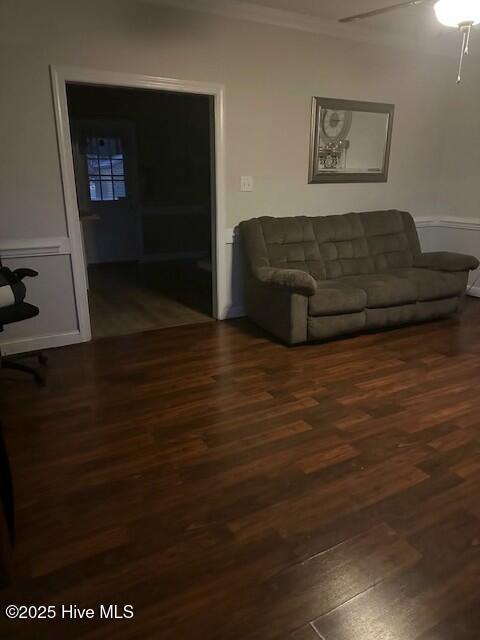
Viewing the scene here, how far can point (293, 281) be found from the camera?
318cm

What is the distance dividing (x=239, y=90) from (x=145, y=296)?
2.33m

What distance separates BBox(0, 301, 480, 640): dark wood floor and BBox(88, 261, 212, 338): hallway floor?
91cm

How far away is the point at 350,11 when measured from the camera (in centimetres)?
346

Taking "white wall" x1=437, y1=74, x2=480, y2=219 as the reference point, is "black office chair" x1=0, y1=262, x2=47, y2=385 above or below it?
below

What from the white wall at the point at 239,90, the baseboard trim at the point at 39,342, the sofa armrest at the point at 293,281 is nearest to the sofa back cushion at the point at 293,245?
the white wall at the point at 239,90

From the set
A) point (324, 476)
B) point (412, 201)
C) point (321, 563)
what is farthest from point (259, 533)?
point (412, 201)

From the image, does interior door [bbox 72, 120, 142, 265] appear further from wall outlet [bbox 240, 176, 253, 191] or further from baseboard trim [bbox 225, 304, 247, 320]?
wall outlet [bbox 240, 176, 253, 191]

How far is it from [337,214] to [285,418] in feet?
8.46

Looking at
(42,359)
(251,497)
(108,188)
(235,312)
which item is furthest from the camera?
(108,188)

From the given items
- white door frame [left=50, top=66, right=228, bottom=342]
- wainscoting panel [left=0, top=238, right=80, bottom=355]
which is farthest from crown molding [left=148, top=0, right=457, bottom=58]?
wainscoting panel [left=0, top=238, right=80, bottom=355]

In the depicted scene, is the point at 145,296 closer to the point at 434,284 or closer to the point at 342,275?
the point at 342,275

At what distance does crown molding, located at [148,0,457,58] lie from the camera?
326cm

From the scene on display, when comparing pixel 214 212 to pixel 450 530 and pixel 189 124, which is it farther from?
pixel 189 124

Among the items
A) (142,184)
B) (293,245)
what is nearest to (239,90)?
(293,245)
